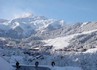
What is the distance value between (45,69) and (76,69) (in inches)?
259

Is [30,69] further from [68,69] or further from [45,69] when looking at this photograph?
[68,69]

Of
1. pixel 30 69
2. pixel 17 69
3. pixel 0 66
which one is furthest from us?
pixel 30 69

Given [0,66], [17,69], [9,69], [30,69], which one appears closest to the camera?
[0,66]

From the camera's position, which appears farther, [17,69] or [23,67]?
[23,67]

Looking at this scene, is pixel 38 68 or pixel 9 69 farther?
pixel 38 68

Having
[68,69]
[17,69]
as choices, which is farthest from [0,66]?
[68,69]

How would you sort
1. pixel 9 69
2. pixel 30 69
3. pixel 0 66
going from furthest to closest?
pixel 30 69, pixel 9 69, pixel 0 66

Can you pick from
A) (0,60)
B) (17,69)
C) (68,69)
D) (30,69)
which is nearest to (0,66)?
(0,60)

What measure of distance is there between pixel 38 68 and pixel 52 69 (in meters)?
2.90

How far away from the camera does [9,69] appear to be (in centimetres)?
4522

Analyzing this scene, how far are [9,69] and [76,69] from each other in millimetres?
20512

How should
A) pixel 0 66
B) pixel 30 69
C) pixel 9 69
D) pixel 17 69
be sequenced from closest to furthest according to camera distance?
pixel 0 66, pixel 9 69, pixel 17 69, pixel 30 69

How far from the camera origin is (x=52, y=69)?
60.5 m

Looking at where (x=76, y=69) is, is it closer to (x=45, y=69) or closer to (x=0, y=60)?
(x=45, y=69)
